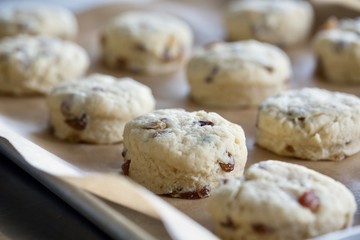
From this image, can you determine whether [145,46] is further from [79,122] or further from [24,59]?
[79,122]

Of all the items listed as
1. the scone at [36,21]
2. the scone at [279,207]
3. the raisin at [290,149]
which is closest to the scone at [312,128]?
the raisin at [290,149]

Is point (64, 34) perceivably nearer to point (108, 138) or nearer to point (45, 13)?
point (45, 13)

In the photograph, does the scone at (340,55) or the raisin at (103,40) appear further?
the raisin at (103,40)

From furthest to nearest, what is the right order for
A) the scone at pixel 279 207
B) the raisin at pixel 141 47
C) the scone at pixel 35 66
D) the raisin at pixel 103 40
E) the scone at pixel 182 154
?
the raisin at pixel 103 40 → the raisin at pixel 141 47 → the scone at pixel 35 66 → the scone at pixel 182 154 → the scone at pixel 279 207

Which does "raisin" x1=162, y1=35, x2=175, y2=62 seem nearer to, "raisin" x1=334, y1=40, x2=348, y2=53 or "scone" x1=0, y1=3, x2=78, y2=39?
"scone" x1=0, y1=3, x2=78, y2=39

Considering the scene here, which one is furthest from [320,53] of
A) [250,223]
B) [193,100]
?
[250,223]

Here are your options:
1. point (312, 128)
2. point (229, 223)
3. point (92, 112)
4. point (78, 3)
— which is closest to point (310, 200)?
point (229, 223)

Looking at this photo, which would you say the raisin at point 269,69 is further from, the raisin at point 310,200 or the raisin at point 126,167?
the raisin at point 310,200
